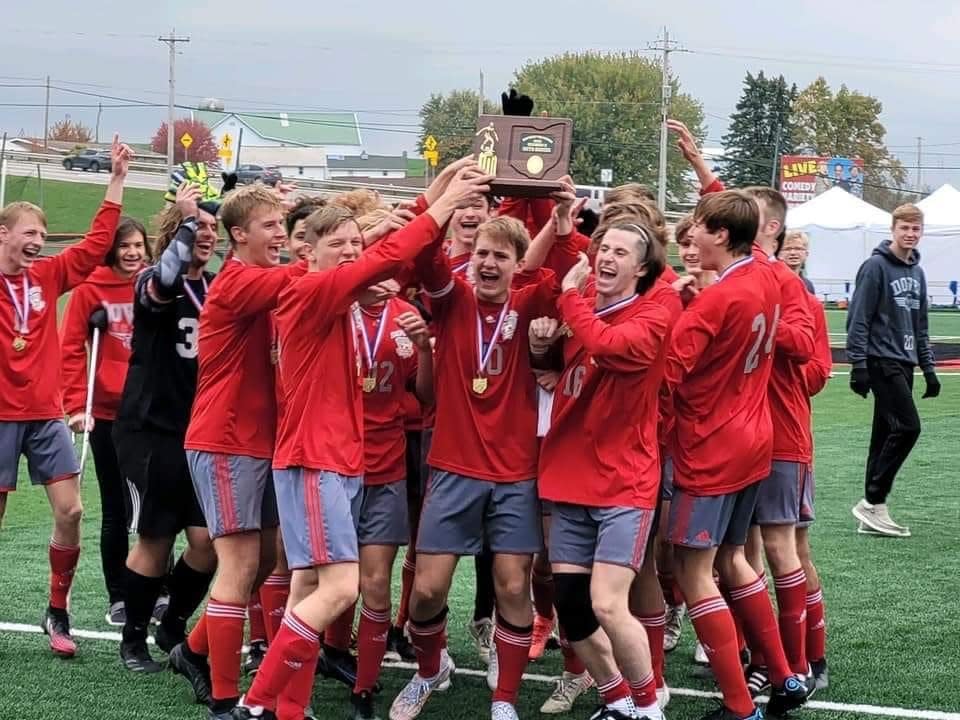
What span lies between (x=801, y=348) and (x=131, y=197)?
168 ft

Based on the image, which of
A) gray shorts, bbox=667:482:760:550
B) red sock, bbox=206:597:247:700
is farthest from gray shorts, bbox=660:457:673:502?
red sock, bbox=206:597:247:700

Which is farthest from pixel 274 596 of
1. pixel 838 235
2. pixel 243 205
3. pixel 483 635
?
pixel 838 235

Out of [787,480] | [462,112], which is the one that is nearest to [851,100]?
[462,112]

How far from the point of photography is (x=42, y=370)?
6539 mm

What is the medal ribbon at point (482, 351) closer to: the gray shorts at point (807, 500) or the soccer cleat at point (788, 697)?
the gray shorts at point (807, 500)

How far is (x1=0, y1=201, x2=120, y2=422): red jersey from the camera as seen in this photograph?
21.1ft

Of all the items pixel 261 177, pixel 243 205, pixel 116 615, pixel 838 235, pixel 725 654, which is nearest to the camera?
pixel 725 654

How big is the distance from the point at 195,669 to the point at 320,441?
152 cm

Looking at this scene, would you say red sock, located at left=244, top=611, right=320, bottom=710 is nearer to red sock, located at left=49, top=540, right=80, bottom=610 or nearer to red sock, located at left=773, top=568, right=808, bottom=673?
red sock, located at left=49, top=540, right=80, bottom=610

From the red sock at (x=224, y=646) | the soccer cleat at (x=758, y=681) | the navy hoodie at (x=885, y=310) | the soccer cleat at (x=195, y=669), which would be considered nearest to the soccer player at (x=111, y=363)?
the soccer cleat at (x=195, y=669)

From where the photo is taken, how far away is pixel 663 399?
17.9 feet

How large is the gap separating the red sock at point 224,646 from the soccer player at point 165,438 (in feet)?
1.58

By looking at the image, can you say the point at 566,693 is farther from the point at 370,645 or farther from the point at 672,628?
the point at 672,628

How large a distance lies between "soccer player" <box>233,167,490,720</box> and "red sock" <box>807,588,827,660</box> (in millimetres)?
2318
